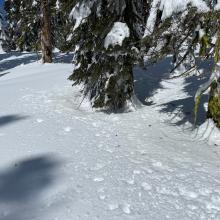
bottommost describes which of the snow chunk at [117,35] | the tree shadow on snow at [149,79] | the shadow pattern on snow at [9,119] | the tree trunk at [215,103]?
the tree shadow on snow at [149,79]

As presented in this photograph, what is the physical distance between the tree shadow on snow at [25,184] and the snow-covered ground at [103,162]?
0.05ft

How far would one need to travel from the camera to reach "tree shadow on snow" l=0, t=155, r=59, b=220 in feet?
16.9

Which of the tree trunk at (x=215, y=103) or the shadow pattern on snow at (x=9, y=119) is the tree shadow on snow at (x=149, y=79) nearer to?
the tree trunk at (x=215, y=103)

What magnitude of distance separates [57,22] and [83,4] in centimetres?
1594

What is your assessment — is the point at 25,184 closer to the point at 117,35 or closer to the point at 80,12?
the point at 117,35

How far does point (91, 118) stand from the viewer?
388 inches

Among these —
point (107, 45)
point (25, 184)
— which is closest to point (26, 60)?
point (107, 45)

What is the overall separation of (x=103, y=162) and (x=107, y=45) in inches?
151

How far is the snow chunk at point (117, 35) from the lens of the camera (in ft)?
31.9

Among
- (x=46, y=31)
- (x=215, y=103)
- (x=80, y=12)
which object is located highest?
(x=80, y=12)

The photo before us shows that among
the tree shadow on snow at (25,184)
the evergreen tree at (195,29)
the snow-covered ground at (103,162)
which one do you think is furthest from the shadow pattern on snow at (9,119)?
the evergreen tree at (195,29)

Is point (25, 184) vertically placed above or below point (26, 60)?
above

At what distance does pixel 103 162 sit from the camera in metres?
6.87

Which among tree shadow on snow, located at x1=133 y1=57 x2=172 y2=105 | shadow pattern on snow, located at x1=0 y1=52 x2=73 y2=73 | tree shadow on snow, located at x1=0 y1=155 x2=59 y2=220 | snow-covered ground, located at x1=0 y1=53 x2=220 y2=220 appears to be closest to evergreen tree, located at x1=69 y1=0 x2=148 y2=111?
snow-covered ground, located at x1=0 y1=53 x2=220 y2=220
